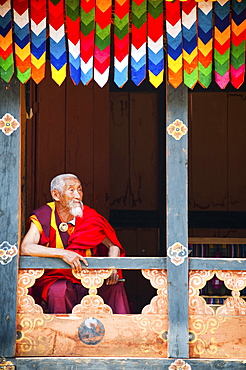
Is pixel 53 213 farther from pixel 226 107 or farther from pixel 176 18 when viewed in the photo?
pixel 226 107

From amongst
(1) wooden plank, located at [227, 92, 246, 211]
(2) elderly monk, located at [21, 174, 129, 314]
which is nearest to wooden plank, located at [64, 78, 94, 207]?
(1) wooden plank, located at [227, 92, 246, 211]

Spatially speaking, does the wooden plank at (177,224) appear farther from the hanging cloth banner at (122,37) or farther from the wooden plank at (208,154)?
the wooden plank at (208,154)

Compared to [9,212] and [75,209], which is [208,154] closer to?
[75,209]

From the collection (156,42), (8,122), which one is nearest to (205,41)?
(156,42)

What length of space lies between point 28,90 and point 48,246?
1.81m

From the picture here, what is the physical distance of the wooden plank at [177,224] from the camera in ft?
15.5

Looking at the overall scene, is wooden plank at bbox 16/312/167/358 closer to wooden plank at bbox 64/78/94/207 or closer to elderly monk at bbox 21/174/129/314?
elderly monk at bbox 21/174/129/314

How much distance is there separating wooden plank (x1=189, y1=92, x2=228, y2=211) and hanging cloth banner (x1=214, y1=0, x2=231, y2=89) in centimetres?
257

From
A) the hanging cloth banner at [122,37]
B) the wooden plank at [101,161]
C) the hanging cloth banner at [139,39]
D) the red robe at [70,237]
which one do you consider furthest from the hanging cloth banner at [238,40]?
the wooden plank at [101,161]

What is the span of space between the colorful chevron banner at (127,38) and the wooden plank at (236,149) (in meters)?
2.60

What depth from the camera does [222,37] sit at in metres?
4.73

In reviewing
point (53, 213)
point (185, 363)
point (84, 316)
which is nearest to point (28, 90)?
point (53, 213)

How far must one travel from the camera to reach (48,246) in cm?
520

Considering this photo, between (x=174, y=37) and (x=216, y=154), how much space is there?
275 centimetres
